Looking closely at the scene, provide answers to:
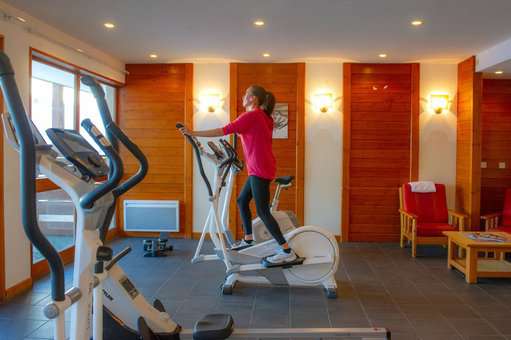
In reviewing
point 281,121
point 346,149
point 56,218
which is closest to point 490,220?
point 346,149

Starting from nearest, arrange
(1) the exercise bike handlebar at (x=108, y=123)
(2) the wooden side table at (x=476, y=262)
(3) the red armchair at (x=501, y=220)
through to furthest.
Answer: (1) the exercise bike handlebar at (x=108, y=123) → (2) the wooden side table at (x=476, y=262) → (3) the red armchair at (x=501, y=220)

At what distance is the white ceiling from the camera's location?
3.84 m

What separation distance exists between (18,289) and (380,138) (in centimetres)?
478

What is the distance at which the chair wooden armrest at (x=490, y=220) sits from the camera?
5.43 metres

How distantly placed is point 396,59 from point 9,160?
4.85 meters

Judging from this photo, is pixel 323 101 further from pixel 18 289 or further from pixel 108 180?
pixel 108 180

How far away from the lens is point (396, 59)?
19.4 feet

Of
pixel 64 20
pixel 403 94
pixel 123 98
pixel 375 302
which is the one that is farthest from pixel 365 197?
pixel 64 20

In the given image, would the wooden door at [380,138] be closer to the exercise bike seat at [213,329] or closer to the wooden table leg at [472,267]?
the wooden table leg at [472,267]

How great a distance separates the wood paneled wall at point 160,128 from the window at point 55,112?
32.1 inches

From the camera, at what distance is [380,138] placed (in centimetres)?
615

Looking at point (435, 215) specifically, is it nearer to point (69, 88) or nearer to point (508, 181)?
point (508, 181)

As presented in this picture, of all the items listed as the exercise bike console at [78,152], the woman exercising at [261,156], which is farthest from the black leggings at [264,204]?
the exercise bike console at [78,152]

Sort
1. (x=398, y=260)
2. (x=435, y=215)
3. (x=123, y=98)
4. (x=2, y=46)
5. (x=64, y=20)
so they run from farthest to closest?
(x=123, y=98)
(x=435, y=215)
(x=398, y=260)
(x=64, y=20)
(x=2, y=46)
